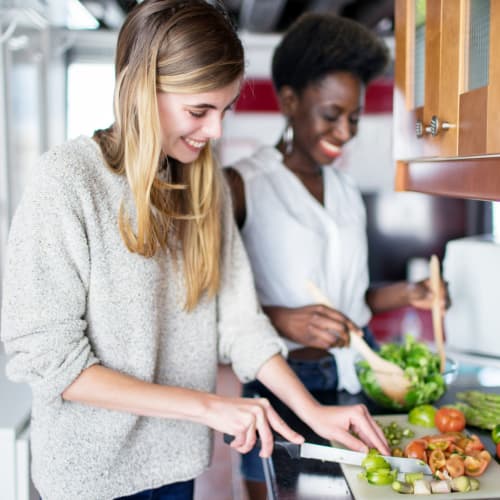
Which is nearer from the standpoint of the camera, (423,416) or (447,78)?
(447,78)

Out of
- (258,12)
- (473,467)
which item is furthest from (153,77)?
(258,12)

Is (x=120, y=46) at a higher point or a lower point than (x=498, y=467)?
higher

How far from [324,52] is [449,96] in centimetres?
67

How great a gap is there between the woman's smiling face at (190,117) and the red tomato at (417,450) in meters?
0.59

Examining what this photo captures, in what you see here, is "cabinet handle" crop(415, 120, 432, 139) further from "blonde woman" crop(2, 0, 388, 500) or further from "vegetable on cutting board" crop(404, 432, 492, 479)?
"vegetable on cutting board" crop(404, 432, 492, 479)

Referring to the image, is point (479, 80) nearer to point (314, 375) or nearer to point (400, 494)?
point (400, 494)

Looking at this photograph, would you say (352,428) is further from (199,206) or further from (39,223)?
(39,223)

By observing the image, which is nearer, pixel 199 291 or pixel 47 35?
pixel 199 291

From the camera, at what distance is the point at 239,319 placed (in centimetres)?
123

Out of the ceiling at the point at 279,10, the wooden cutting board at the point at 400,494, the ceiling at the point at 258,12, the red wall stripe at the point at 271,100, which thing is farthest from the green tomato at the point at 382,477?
the red wall stripe at the point at 271,100

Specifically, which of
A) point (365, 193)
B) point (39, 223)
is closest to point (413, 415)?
point (39, 223)

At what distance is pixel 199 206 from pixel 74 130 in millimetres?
3464

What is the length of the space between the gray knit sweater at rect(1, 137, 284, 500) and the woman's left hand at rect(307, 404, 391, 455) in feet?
0.46

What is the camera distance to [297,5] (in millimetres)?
3863
